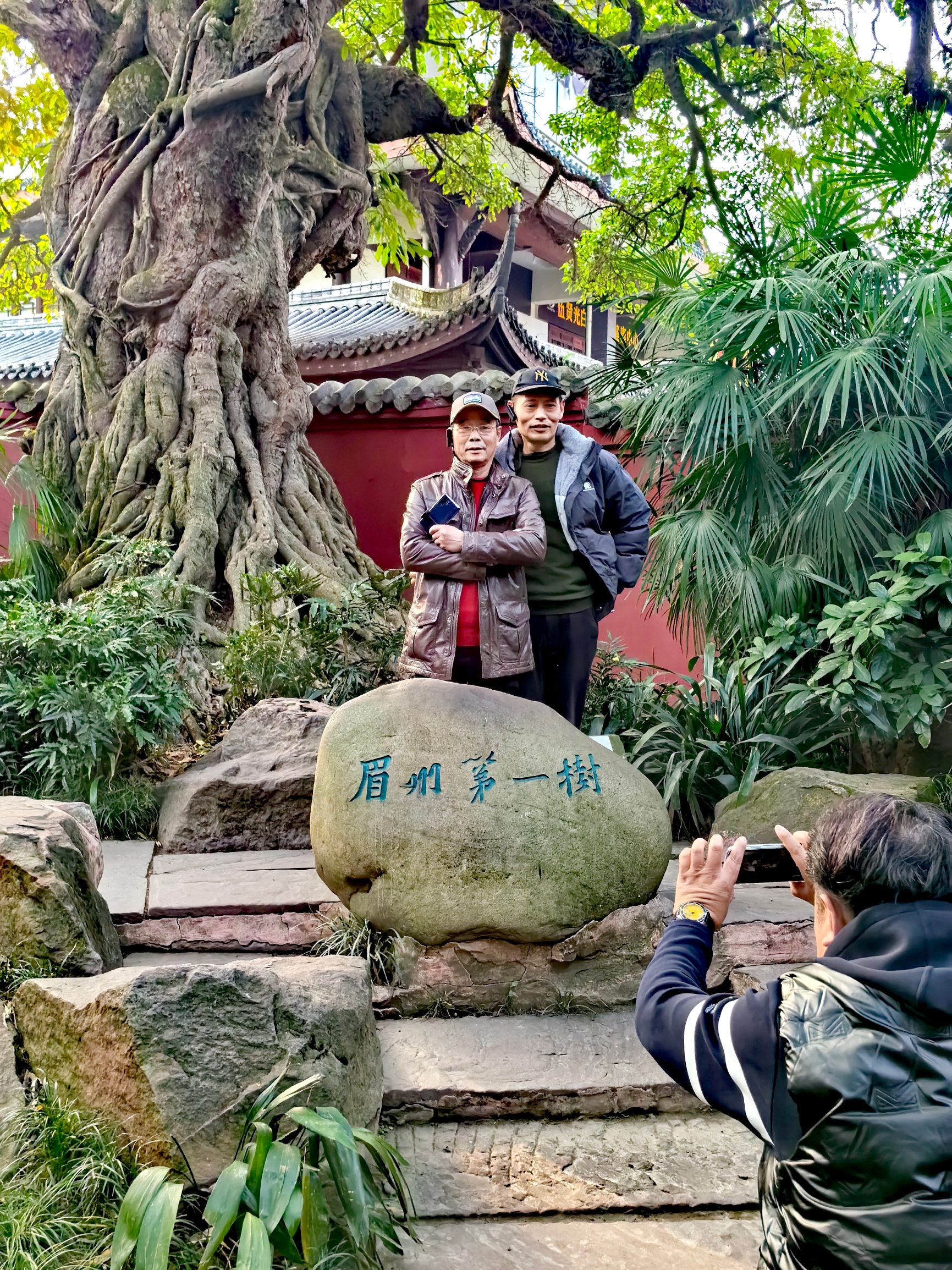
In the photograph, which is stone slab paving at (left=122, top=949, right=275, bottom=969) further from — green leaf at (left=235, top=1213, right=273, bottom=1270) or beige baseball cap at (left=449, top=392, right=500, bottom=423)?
beige baseball cap at (left=449, top=392, right=500, bottom=423)

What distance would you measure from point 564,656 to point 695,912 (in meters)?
2.61

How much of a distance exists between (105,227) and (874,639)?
17.6ft

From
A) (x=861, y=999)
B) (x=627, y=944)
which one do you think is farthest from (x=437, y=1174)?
(x=861, y=999)

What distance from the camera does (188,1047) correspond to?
90.3 inches

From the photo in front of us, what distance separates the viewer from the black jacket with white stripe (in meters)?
1.27

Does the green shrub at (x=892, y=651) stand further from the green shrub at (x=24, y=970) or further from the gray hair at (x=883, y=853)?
the gray hair at (x=883, y=853)

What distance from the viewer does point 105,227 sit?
716 cm

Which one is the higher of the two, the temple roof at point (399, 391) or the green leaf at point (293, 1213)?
the temple roof at point (399, 391)

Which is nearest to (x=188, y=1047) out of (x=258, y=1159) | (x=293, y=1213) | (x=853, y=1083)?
(x=258, y=1159)

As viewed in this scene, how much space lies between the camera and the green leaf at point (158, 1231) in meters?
1.94

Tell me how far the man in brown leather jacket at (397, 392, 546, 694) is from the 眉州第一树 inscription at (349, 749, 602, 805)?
0.55 meters

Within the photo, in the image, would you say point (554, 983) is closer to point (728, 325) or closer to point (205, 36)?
point (728, 325)

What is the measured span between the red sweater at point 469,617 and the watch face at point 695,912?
2.40 metres

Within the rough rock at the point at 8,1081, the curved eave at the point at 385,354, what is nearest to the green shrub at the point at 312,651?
the rough rock at the point at 8,1081
